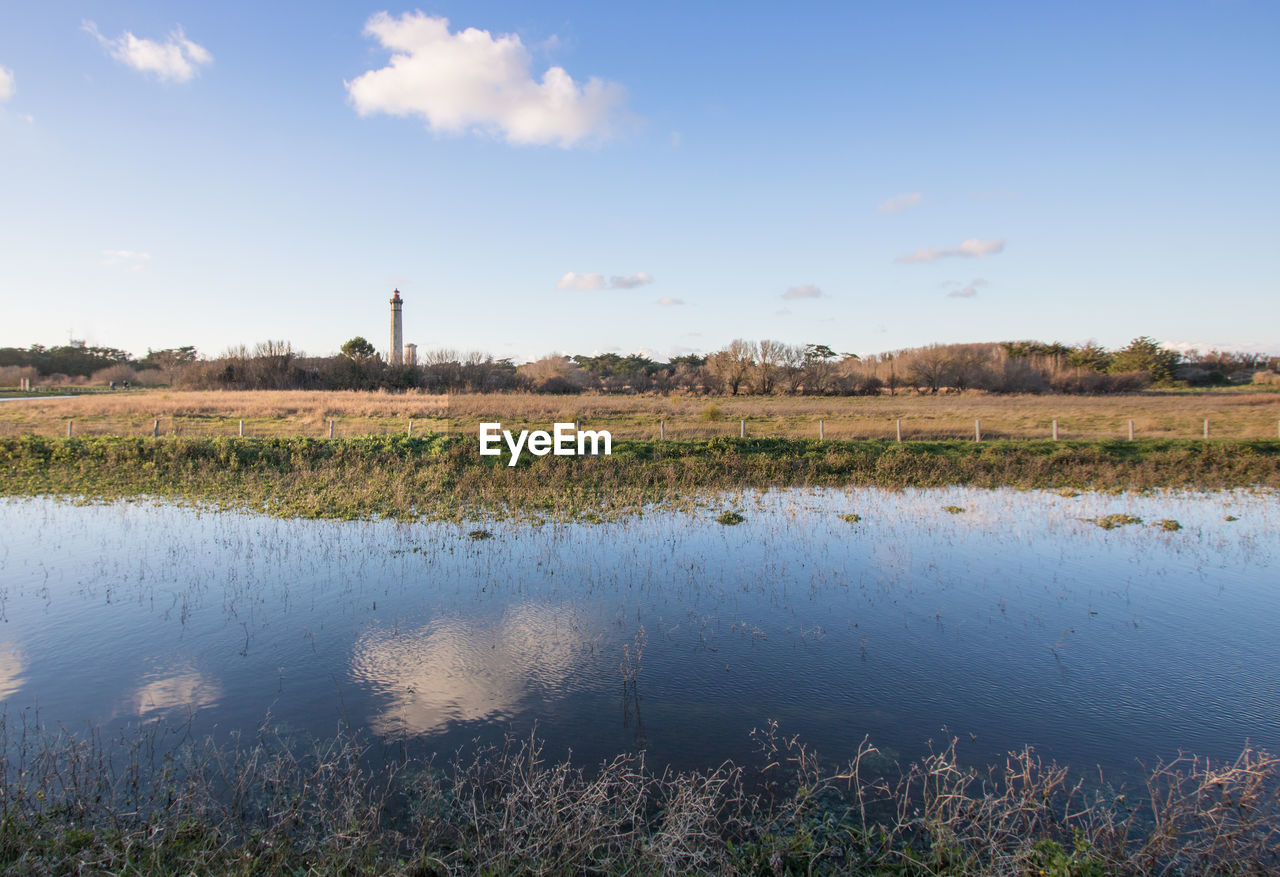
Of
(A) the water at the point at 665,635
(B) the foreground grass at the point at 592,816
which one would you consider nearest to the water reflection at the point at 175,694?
(A) the water at the point at 665,635

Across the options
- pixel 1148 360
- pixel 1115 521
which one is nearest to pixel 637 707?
pixel 1115 521

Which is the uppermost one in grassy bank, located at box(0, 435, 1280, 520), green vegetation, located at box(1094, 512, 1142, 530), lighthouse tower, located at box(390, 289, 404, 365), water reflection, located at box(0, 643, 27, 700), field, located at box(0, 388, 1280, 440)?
lighthouse tower, located at box(390, 289, 404, 365)

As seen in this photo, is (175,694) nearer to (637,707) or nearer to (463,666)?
(463,666)

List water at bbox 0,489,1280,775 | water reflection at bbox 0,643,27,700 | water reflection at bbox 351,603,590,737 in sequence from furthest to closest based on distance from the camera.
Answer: water reflection at bbox 0,643,27,700
water reflection at bbox 351,603,590,737
water at bbox 0,489,1280,775

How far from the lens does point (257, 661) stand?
811 centimetres

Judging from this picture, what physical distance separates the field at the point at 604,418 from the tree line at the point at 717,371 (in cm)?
1347

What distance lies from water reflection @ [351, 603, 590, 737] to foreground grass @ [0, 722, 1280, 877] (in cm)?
78

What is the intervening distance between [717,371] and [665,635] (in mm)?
60549

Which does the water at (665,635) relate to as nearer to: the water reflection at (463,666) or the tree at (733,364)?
the water reflection at (463,666)

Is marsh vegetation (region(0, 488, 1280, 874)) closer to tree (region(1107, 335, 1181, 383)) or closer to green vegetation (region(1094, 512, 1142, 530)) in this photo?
green vegetation (region(1094, 512, 1142, 530))

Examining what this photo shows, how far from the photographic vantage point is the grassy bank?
63.5 feet

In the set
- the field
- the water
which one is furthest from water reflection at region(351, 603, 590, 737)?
the field

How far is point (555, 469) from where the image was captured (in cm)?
2197

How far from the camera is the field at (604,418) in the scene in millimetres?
30234
